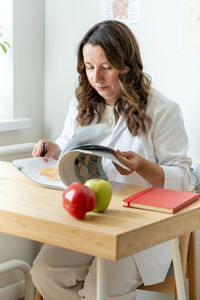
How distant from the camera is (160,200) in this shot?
1.44 m

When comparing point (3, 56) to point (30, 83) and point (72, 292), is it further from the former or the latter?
point (72, 292)

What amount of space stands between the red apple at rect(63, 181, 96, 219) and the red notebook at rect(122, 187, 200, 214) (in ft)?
0.52

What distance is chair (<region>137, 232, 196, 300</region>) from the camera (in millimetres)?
1898

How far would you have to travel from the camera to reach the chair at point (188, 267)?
1.90 metres

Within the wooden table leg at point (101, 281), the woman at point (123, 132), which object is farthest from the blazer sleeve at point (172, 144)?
the wooden table leg at point (101, 281)

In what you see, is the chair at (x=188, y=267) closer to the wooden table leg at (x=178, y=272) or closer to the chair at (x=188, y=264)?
the chair at (x=188, y=264)

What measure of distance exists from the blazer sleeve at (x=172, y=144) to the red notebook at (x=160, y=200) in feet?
1.08

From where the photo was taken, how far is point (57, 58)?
2.85 meters

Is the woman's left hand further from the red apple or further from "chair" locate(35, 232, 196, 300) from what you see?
"chair" locate(35, 232, 196, 300)

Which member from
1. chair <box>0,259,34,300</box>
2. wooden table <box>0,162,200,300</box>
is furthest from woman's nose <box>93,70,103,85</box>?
chair <box>0,259,34,300</box>

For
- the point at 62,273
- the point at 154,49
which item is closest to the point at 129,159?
the point at 62,273

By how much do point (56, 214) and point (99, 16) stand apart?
5.22 ft

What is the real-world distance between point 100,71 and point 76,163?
0.47 metres

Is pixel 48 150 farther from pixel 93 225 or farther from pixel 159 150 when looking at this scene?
pixel 93 225
